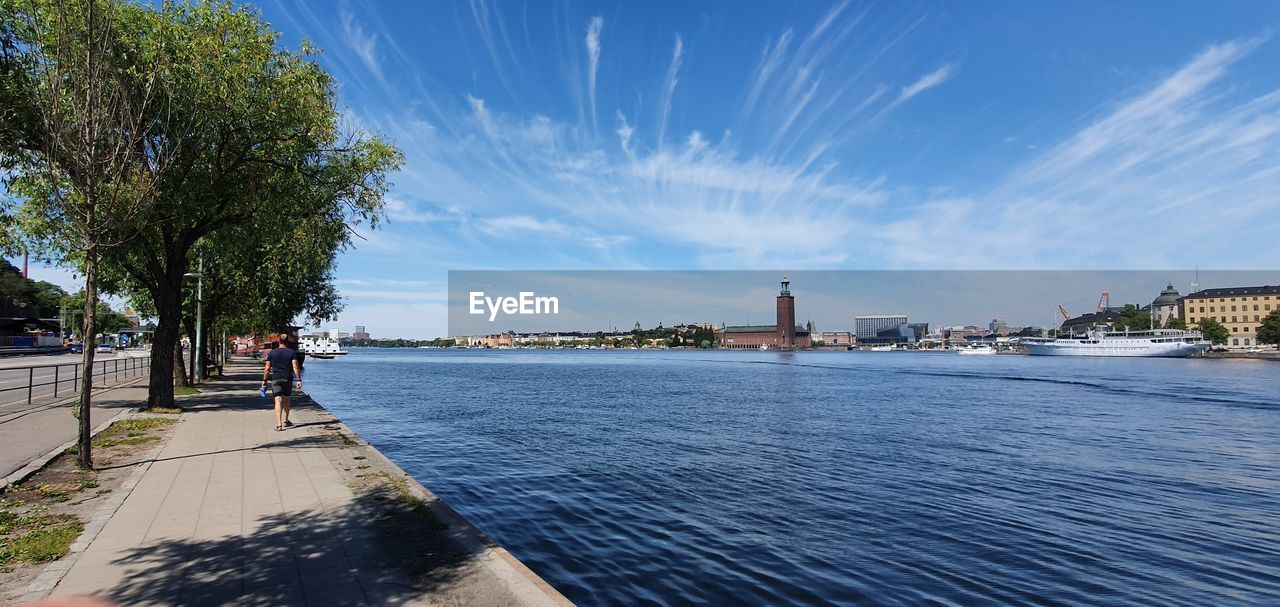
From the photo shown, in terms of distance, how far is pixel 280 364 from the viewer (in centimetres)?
1591

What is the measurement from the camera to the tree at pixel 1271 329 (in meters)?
133

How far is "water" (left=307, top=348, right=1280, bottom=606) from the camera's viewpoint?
8320 millimetres

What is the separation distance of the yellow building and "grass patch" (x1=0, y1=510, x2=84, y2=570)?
20726cm

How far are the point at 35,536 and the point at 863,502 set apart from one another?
12164 mm

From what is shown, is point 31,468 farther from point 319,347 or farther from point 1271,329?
point 1271,329

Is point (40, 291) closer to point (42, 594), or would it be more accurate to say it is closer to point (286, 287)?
point (286, 287)

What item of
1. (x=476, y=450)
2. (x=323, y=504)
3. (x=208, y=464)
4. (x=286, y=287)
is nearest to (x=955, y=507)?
(x=323, y=504)

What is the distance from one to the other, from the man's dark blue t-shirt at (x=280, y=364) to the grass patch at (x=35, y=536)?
8.43m

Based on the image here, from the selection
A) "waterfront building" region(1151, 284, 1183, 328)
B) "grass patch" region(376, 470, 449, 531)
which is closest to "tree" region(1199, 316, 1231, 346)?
"waterfront building" region(1151, 284, 1183, 328)

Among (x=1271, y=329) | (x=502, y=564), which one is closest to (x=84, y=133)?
(x=502, y=564)

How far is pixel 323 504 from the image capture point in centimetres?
834

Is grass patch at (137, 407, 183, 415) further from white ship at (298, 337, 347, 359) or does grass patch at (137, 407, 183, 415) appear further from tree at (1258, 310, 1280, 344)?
tree at (1258, 310, 1280, 344)

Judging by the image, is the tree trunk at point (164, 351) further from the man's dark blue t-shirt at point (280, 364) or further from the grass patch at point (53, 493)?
the grass patch at point (53, 493)

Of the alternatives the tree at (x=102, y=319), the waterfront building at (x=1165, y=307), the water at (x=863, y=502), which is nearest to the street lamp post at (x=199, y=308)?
the water at (x=863, y=502)
